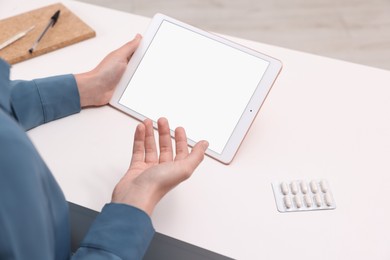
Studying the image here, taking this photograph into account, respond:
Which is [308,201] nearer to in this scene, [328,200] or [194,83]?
[328,200]

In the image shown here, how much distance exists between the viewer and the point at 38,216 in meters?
0.58

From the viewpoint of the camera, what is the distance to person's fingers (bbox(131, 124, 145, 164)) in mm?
812

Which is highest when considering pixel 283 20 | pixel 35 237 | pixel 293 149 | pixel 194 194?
pixel 283 20

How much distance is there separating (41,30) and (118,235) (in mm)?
→ 576

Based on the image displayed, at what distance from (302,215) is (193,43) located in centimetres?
39

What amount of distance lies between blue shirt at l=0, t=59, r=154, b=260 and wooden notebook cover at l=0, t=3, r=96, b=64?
197 millimetres

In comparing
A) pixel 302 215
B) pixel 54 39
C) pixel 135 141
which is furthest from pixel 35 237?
pixel 54 39

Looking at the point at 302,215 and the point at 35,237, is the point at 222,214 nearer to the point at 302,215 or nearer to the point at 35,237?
the point at 302,215

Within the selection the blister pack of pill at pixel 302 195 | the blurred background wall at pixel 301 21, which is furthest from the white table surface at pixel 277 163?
the blurred background wall at pixel 301 21

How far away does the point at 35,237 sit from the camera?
1.93ft

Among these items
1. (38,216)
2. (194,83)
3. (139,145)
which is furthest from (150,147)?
(38,216)

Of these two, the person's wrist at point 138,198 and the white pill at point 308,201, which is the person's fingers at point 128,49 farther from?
the white pill at point 308,201

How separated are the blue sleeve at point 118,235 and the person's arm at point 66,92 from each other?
0.90 ft

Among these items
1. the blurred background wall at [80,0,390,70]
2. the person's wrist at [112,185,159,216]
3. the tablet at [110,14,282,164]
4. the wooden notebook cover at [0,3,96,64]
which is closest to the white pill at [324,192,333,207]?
the tablet at [110,14,282,164]
